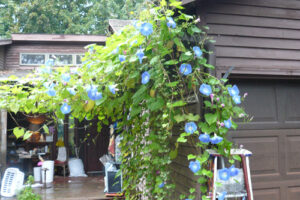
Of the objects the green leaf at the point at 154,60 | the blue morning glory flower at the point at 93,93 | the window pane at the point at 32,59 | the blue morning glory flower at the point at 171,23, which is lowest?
the blue morning glory flower at the point at 93,93

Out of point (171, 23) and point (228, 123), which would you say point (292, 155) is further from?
point (171, 23)

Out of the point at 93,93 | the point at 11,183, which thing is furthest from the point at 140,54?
the point at 11,183

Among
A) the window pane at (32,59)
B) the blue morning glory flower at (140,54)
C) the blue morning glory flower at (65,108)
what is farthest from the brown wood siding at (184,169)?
the window pane at (32,59)

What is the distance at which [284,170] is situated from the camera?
3547 mm

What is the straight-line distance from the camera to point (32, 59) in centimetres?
1059

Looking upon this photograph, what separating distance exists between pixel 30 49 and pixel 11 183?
5.39 m

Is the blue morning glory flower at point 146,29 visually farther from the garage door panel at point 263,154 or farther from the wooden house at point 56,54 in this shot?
the wooden house at point 56,54

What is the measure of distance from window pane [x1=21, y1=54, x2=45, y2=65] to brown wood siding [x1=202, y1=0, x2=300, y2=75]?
27.6 feet

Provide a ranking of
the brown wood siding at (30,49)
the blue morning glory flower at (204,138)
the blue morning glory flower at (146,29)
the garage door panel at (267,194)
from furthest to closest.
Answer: the brown wood siding at (30,49), the garage door panel at (267,194), the blue morning glory flower at (204,138), the blue morning glory flower at (146,29)

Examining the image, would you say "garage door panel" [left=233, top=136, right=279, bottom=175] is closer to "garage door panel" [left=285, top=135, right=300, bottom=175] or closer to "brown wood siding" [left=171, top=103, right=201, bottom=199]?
"garage door panel" [left=285, top=135, right=300, bottom=175]

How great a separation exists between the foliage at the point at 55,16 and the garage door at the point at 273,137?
47.3 feet

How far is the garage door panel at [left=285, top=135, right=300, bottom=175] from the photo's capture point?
11.7 ft

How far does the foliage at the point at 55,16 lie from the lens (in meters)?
17.6

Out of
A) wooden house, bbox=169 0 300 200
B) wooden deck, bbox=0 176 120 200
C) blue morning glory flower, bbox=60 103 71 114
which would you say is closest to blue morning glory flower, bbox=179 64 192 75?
wooden house, bbox=169 0 300 200
